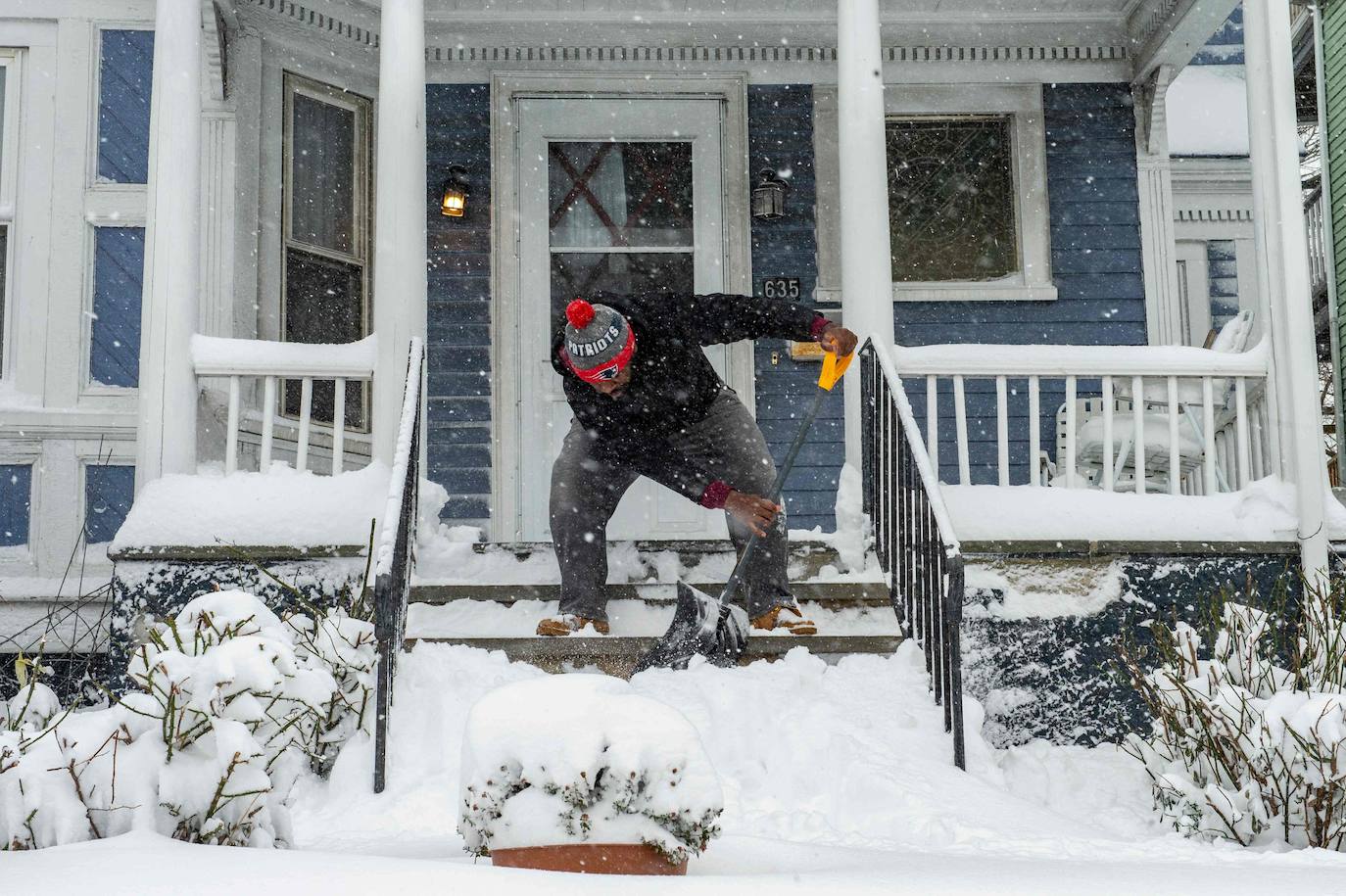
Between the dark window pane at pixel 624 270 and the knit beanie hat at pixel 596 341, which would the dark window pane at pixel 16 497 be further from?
the knit beanie hat at pixel 596 341

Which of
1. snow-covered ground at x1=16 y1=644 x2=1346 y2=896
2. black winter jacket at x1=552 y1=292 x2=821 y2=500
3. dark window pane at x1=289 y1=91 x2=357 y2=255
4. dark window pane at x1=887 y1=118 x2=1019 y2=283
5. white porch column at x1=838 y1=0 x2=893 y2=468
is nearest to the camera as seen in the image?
snow-covered ground at x1=16 y1=644 x2=1346 y2=896

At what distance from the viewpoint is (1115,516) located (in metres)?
4.95

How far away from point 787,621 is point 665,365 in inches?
39.4

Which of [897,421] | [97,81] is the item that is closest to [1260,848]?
[897,421]

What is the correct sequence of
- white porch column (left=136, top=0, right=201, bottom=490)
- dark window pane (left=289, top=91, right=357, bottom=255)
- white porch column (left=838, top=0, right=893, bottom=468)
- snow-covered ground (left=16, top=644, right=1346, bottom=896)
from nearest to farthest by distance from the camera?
snow-covered ground (left=16, top=644, right=1346, bottom=896)
white porch column (left=136, top=0, right=201, bottom=490)
white porch column (left=838, top=0, right=893, bottom=468)
dark window pane (left=289, top=91, right=357, bottom=255)

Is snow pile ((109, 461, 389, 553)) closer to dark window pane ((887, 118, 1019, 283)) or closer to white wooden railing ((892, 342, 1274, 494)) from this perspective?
white wooden railing ((892, 342, 1274, 494))

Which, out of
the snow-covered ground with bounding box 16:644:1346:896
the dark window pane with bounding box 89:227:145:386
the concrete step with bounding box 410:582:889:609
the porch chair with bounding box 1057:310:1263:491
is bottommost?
the snow-covered ground with bounding box 16:644:1346:896

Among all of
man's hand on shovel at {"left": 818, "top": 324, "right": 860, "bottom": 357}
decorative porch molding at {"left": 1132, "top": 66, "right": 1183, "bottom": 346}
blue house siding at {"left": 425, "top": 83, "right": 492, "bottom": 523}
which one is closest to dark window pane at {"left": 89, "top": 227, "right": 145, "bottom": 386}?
blue house siding at {"left": 425, "top": 83, "right": 492, "bottom": 523}

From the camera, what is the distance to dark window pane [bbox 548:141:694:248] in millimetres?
7293

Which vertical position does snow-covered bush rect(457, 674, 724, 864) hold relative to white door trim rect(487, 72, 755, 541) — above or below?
below

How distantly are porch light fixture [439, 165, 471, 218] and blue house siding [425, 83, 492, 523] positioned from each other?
0.48ft

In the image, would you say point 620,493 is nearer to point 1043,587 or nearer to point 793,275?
point 1043,587

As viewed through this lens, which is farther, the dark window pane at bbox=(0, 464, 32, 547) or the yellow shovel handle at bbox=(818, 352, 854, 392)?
the dark window pane at bbox=(0, 464, 32, 547)

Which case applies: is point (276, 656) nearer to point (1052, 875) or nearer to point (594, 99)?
point (1052, 875)
